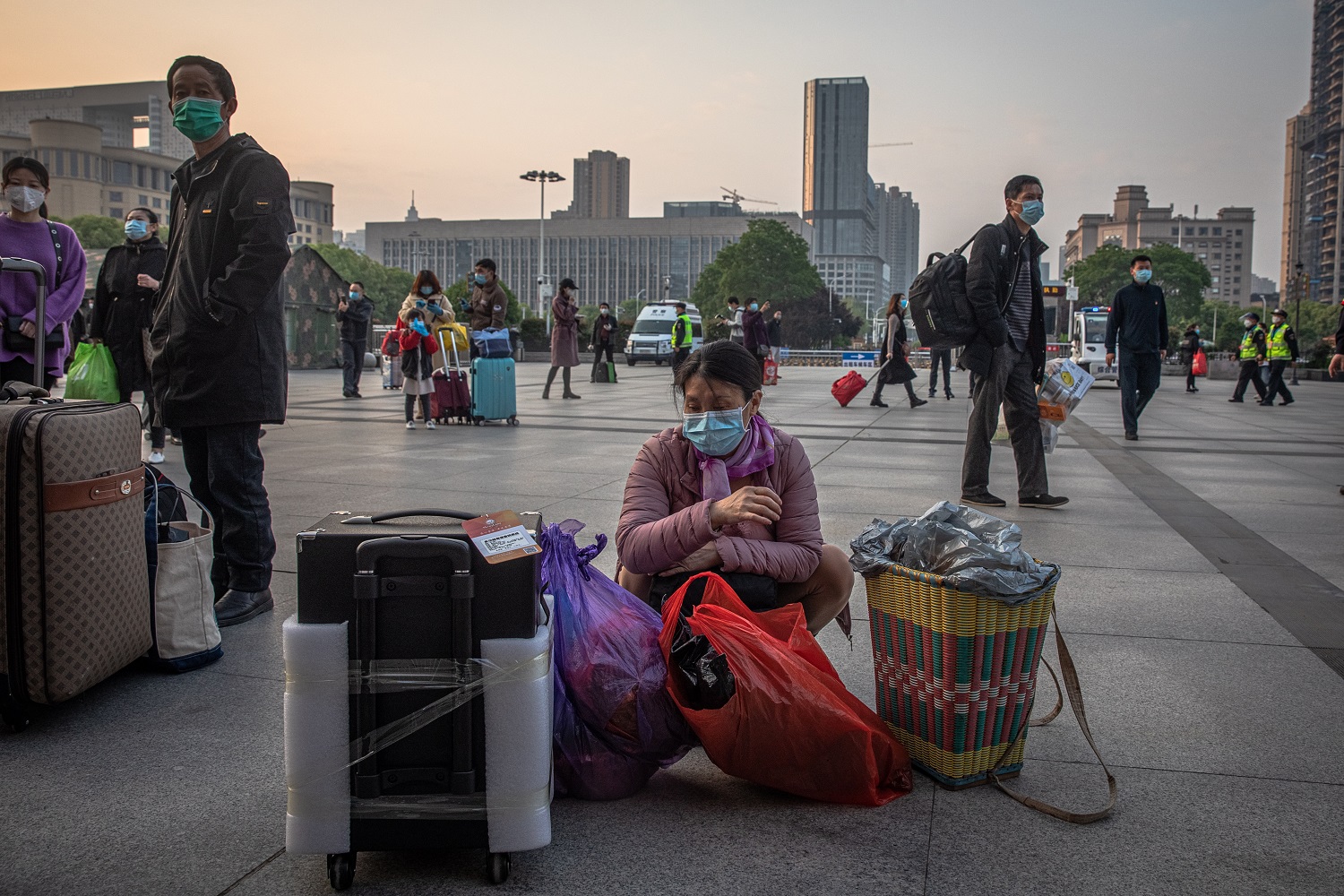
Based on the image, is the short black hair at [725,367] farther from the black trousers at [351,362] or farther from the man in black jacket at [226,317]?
the black trousers at [351,362]

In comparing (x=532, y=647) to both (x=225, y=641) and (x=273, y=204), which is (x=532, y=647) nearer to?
(x=225, y=641)

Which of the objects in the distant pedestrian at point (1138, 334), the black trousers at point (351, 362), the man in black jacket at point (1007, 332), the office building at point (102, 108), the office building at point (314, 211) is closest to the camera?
the man in black jacket at point (1007, 332)

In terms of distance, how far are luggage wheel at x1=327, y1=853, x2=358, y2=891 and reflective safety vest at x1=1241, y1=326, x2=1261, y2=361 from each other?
21.4 m

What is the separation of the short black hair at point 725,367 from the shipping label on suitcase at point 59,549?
5.74 ft

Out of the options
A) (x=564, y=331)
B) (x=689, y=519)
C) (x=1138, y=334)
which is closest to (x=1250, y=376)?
(x=1138, y=334)

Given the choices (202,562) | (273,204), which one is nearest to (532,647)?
(202,562)

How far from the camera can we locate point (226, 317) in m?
3.97

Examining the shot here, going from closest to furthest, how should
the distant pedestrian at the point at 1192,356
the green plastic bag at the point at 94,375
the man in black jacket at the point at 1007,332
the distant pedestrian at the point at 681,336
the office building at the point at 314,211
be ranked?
the man in black jacket at the point at 1007,332
the green plastic bag at the point at 94,375
the distant pedestrian at the point at 681,336
the distant pedestrian at the point at 1192,356
the office building at the point at 314,211

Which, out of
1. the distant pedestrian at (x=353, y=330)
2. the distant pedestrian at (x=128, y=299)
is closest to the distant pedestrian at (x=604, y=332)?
the distant pedestrian at (x=353, y=330)

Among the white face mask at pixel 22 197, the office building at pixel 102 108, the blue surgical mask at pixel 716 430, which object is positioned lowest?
the blue surgical mask at pixel 716 430

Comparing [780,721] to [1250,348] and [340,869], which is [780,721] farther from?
[1250,348]

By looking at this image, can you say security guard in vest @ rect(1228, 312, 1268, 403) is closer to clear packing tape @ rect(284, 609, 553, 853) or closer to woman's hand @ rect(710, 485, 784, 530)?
woman's hand @ rect(710, 485, 784, 530)

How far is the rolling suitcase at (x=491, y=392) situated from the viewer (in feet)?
41.4

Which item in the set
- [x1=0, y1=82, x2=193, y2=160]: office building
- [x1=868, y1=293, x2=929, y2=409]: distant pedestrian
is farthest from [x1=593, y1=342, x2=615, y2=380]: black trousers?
[x1=0, y1=82, x2=193, y2=160]: office building
